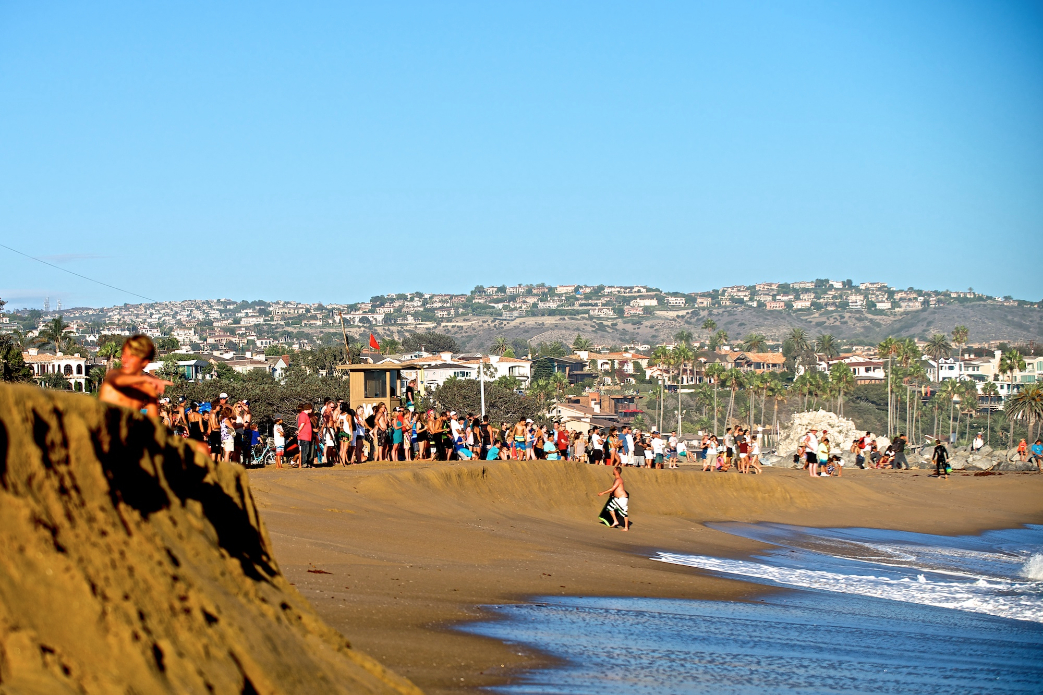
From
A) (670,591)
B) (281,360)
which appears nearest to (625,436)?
(670,591)

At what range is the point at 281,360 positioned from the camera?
168750 mm

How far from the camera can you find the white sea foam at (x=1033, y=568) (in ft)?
57.9

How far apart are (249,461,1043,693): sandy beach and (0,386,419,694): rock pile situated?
1.49m

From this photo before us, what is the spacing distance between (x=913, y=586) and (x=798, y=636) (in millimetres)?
5819

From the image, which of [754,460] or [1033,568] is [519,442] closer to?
[754,460]

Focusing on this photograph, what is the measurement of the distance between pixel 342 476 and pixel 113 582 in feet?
40.9

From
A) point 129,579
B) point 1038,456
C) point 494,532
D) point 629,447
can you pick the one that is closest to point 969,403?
point 1038,456

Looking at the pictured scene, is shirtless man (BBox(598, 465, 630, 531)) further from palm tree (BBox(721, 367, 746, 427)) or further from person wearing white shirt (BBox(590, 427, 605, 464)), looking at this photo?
palm tree (BBox(721, 367, 746, 427))

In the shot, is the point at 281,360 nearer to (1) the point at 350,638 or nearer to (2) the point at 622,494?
(2) the point at 622,494

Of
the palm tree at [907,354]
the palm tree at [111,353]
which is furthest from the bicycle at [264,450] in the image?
the palm tree at [907,354]

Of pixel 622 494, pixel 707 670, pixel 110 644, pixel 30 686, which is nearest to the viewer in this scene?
pixel 30 686

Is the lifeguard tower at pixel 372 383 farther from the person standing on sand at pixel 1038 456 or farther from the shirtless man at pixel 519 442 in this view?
the person standing on sand at pixel 1038 456

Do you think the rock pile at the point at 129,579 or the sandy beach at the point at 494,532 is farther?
the sandy beach at the point at 494,532

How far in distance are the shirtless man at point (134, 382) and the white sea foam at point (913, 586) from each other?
990cm
